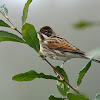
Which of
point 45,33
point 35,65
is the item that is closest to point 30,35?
point 45,33

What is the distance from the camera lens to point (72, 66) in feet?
24.9

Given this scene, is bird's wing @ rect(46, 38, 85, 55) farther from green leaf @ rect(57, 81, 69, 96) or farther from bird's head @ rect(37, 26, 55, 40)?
green leaf @ rect(57, 81, 69, 96)

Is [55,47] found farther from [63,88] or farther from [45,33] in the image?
[63,88]

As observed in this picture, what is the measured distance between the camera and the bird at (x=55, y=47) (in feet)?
6.12

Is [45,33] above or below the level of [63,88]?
above

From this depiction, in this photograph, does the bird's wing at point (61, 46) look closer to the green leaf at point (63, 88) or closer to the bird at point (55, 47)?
the bird at point (55, 47)

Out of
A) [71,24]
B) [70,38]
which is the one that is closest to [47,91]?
[70,38]

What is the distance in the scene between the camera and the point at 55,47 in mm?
1989

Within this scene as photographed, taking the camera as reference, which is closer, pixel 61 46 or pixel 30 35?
pixel 30 35

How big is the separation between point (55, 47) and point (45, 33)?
17 centimetres

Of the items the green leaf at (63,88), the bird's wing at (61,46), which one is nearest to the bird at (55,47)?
the bird's wing at (61,46)

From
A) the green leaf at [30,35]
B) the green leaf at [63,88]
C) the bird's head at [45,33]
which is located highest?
the bird's head at [45,33]

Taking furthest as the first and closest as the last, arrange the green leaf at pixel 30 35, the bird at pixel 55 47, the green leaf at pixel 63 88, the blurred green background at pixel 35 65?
the blurred green background at pixel 35 65
the bird at pixel 55 47
the green leaf at pixel 63 88
the green leaf at pixel 30 35

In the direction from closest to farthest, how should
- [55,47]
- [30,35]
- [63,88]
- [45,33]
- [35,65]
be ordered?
1. [30,35]
2. [63,88]
3. [55,47]
4. [45,33]
5. [35,65]
